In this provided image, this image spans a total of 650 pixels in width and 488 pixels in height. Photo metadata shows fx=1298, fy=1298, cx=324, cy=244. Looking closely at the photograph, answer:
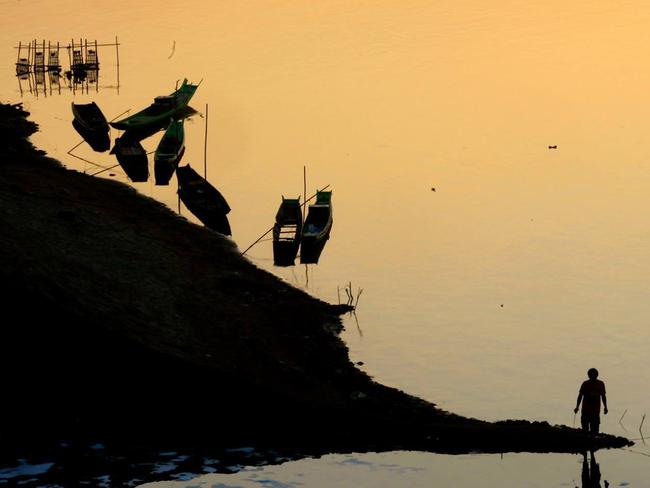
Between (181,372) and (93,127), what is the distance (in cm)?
3260

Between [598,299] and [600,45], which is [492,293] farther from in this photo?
[600,45]

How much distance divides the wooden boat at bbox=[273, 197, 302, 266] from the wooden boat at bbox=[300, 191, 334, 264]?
Result: 0.99 ft

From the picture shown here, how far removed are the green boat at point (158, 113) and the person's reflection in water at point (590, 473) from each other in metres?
35.4

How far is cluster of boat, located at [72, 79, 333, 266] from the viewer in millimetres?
44312

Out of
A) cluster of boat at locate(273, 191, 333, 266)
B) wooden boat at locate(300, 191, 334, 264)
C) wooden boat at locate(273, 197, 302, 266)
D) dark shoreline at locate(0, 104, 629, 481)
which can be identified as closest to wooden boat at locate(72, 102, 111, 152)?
wooden boat at locate(300, 191, 334, 264)

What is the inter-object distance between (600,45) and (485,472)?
59.2m

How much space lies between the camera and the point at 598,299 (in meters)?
41.0

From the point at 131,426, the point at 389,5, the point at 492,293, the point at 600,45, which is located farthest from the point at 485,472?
the point at 389,5

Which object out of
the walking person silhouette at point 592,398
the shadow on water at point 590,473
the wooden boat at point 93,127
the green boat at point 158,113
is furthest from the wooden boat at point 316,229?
the shadow on water at point 590,473

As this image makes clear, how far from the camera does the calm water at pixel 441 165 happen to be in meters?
35.1

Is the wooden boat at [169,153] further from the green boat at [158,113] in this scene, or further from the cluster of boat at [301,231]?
the cluster of boat at [301,231]

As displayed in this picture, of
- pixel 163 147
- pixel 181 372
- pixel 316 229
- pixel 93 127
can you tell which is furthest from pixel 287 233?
pixel 93 127

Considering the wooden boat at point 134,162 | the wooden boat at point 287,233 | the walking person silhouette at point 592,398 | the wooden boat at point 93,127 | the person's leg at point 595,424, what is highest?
the wooden boat at point 93,127

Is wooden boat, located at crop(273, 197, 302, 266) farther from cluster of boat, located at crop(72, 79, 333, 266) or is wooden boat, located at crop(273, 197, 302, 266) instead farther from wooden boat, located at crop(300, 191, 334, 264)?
wooden boat, located at crop(300, 191, 334, 264)
